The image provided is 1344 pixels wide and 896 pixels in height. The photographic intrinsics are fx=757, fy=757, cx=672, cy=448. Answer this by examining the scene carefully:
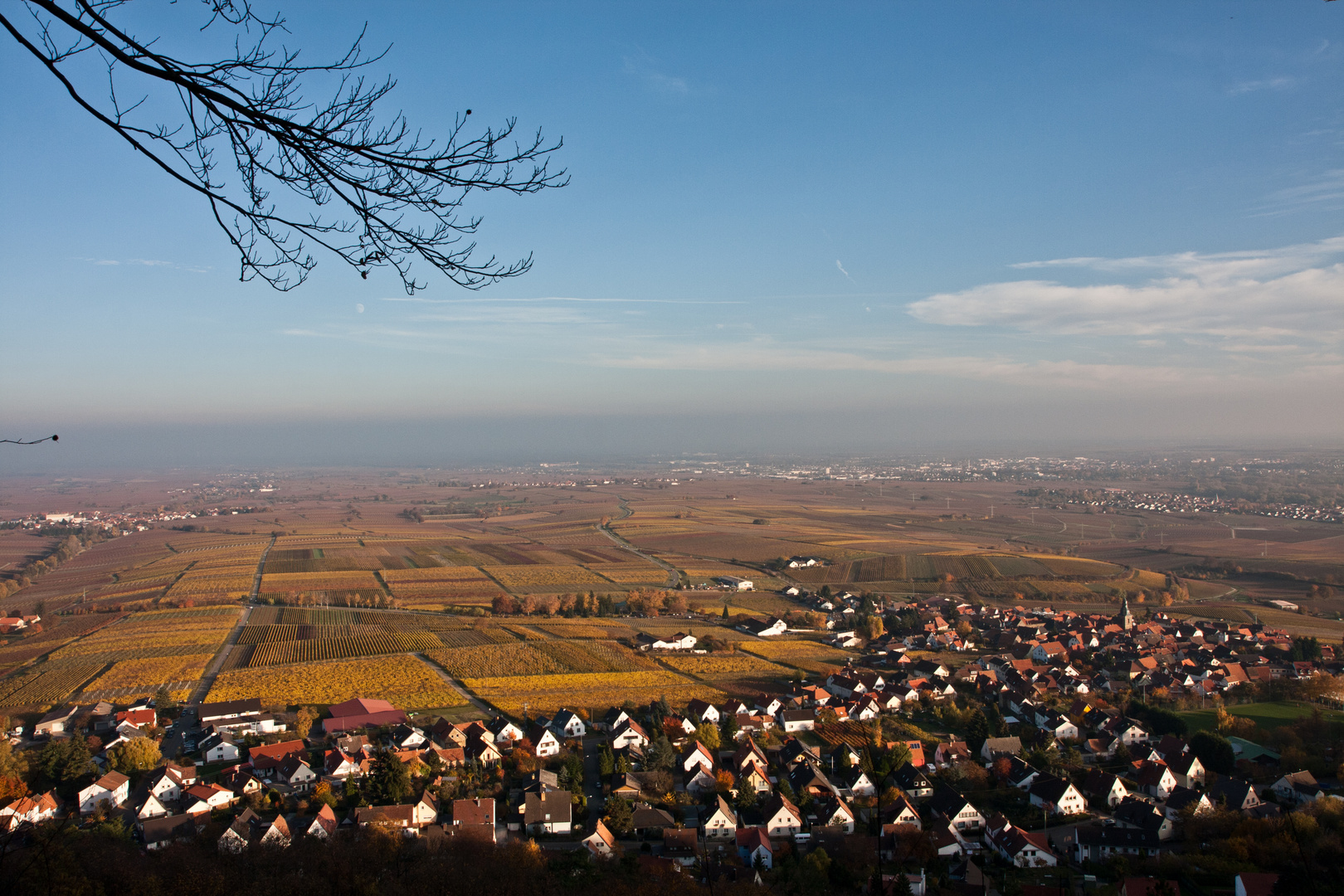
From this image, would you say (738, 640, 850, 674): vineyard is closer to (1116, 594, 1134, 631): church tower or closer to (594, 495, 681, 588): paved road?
(1116, 594, 1134, 631): church tower

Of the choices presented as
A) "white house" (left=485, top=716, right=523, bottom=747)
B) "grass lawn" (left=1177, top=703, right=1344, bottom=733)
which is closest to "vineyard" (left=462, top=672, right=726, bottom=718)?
"white house" (left=485, top=716, right=523, bottom=747)

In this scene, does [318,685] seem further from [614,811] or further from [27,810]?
[614,811]

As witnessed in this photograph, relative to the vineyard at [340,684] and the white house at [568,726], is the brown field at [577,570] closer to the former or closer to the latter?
the vineyard at [340,684]

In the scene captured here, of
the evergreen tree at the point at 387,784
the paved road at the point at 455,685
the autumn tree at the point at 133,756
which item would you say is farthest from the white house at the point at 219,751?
the paved road at the point at 455,685

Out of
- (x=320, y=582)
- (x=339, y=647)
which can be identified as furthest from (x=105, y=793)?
(x=320, y=582)

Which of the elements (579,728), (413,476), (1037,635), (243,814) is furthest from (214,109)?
(413,476)

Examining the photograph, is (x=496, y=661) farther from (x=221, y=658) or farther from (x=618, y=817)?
(x=618, y=817)
